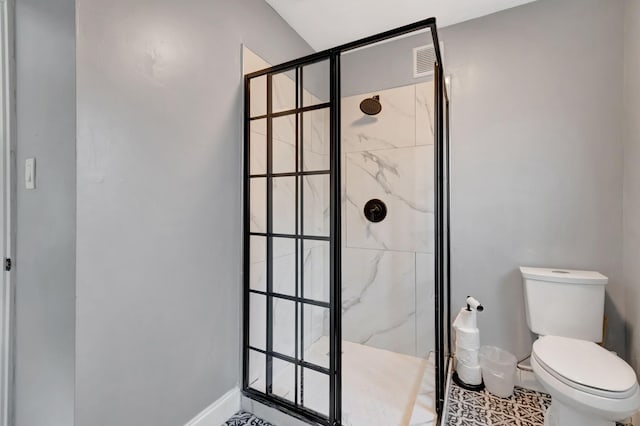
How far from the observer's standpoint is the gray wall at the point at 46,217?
106 cm

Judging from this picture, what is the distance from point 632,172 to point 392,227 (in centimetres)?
141

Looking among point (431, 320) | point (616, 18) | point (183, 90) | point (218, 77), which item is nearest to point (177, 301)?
point (183, 90)

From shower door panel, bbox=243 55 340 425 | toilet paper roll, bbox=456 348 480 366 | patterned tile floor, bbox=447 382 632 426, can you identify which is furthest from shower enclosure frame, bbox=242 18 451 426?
toilet paper roll, bbox=456 348 480 366

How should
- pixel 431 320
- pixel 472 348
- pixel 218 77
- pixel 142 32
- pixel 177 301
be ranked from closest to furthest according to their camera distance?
pixel 142 32 < pixel 177 301 < pixel 218 77 < pixel 472 348 < pixel 431 320

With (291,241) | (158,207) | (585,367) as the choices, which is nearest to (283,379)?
(291,241)

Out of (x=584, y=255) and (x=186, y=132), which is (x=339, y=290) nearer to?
(x=186, y=132)

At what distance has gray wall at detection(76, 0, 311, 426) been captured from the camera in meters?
1.08

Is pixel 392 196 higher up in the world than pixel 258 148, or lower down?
lower down

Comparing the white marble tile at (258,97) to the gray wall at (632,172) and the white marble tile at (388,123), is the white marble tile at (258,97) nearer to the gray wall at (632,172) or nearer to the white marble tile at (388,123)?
the white marble tile at (388,123)

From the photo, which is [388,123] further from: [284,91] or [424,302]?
[424,302]

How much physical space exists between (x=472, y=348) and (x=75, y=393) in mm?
2055

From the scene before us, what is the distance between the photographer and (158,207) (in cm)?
130

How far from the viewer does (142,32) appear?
1.22m

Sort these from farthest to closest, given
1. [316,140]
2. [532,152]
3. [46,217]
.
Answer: [532,152]
[316,140]
[46,217]
